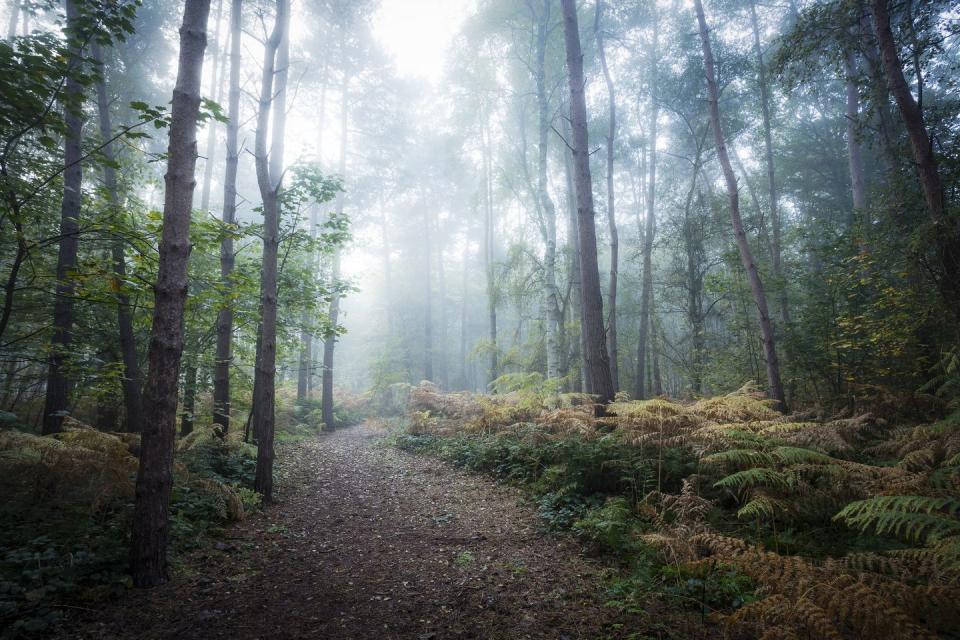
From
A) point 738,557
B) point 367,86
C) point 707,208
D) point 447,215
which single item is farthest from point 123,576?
point 447,215

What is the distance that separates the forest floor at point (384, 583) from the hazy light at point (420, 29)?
17.9 metres

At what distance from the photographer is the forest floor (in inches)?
117

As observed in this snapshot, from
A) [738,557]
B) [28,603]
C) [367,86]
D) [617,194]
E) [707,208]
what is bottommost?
[28,603]

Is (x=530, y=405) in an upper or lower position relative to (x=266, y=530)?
upper

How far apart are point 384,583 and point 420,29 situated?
2109cm

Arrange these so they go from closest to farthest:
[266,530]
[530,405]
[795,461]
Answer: [795,461], [266,530], [530,405]

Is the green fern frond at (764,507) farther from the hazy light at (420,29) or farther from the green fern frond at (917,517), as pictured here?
the hazy light at (420,29)

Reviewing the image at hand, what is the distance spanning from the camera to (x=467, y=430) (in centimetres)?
1067

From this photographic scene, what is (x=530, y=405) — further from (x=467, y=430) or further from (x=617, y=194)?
(x=617, y=194)

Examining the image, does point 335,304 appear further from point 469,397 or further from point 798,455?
point 798,455

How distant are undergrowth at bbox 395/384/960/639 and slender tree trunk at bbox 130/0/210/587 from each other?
4036mm

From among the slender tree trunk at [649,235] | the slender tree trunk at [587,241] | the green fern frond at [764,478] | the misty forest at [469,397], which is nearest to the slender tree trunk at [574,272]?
the misty forest at [469,397]

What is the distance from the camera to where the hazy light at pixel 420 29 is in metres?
16.3

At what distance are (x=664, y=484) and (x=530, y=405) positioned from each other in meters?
4.67
